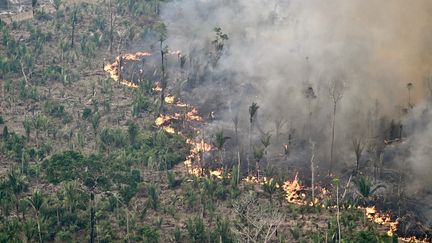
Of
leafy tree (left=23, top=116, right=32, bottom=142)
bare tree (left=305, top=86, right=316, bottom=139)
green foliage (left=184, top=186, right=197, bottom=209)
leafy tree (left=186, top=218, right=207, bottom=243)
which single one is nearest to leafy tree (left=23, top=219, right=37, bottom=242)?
leafy tree (left=186, top=218, right=207, bottom=243)

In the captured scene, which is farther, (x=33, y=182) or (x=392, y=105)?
(x=392, y=105)

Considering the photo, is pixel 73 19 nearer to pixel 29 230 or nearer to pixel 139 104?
pixel 139 104

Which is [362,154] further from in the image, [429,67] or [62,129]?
[62,129]

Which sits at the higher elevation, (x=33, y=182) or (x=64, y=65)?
(x=64, y=65)

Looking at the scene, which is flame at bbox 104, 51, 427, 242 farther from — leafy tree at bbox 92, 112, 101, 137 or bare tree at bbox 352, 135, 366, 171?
leafy tree at bbox 92, 112, 101, 137

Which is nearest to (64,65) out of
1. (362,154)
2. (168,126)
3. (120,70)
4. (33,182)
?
(120,70)

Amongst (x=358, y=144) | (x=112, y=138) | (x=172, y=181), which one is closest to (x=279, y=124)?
(x=358, y=144)

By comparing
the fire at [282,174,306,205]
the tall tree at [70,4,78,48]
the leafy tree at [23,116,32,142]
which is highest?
the tall tree at [70,4,78,48]

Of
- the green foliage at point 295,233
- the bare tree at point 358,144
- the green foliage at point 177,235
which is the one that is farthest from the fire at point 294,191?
the green foliage at point 177,235
